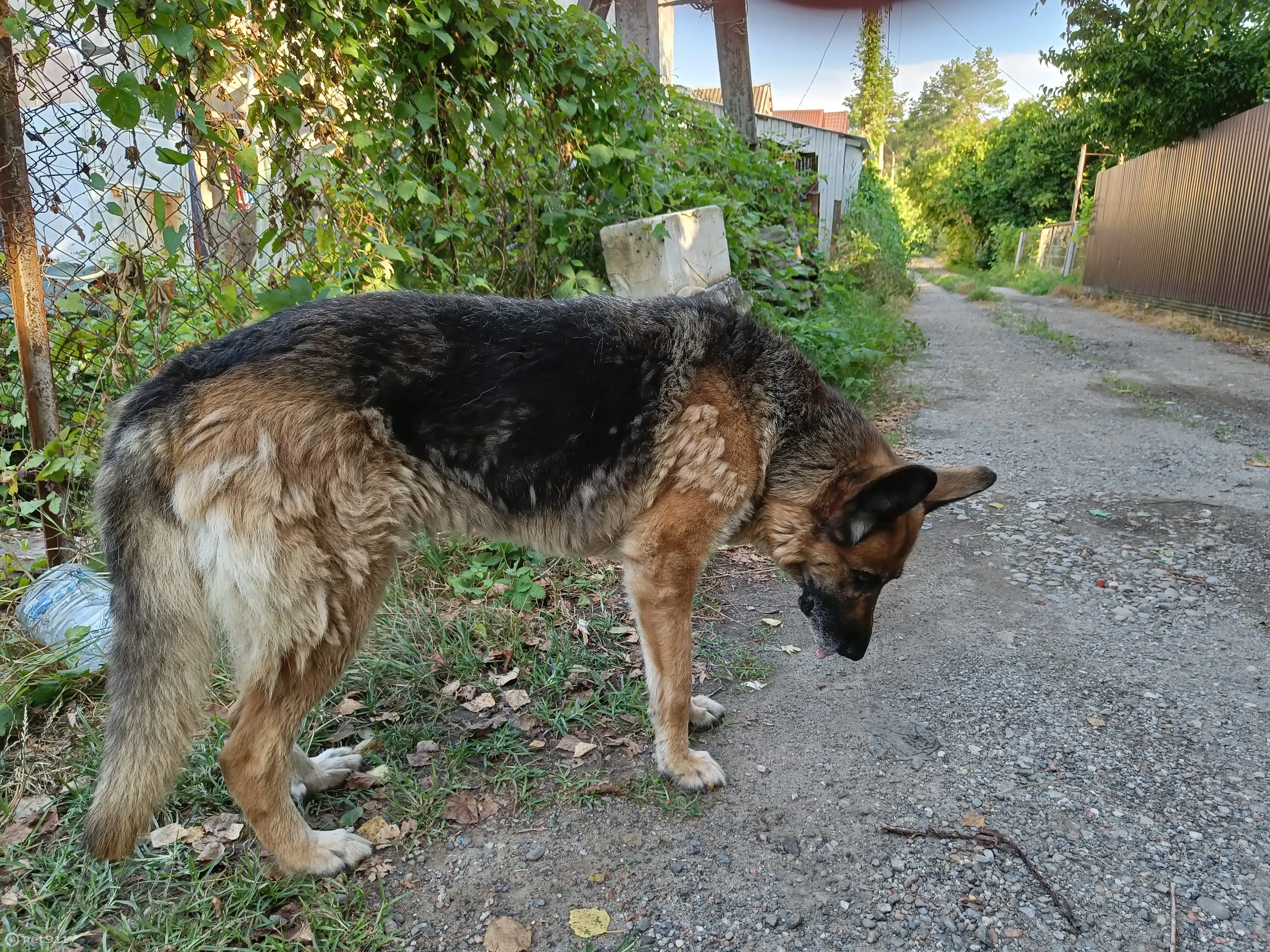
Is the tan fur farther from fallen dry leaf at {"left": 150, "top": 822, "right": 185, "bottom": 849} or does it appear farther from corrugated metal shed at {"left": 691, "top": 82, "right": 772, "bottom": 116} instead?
corrugated metal shed at {"left": 691, "top": 82, "right": 772, "bottom": 116}

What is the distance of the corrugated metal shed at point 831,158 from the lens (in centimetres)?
1752

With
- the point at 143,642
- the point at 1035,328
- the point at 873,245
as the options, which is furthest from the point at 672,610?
the point at 873,245

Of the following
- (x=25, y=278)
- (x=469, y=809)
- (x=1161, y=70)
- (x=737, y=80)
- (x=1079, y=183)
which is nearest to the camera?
(x=469, y=809)

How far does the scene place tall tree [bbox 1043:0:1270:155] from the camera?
13.0 m

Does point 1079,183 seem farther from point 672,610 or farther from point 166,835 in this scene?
point 166,835

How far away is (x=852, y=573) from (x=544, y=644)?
4.78 feet

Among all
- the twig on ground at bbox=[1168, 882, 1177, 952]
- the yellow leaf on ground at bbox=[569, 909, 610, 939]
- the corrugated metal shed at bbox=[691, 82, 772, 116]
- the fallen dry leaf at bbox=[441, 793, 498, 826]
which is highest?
the corrugated metal shed at bbox=[691, 82, 772, 116]

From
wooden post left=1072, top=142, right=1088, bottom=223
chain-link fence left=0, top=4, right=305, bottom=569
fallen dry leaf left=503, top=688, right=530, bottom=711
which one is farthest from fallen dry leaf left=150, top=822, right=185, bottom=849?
wooden post left=1072, top=142, right=1088, bottom=223

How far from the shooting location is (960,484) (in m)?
2.71

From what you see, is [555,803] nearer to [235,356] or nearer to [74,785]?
[74,785]

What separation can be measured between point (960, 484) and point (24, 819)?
11.2 ft

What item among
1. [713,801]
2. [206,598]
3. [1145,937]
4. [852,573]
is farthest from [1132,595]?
[206,598]

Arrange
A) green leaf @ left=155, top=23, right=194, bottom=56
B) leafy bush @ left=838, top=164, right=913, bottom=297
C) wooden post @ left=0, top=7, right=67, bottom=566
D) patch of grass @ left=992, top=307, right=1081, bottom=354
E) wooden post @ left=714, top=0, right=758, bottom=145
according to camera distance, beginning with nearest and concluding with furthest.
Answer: green leaf @ left=155, top=23, right=194, bottom=56 → wooden post @ left=0, top=7, right=67, bottom=566 → wooden post @ left=714, top=0, right=758, bottom=145 → patch of grass @ left=992, top=307, right=1081, bottom=354 → leafy bush @ left=838, top=164, right=913, bottom=297

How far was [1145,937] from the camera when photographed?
74.9 inches
